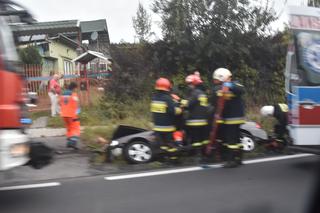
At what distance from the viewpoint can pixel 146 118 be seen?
1346 centimetres

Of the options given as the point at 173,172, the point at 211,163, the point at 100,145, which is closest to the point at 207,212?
the point at 173,172

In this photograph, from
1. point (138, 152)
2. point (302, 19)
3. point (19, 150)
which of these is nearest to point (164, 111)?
point (138, 152)

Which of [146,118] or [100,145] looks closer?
[100,145]

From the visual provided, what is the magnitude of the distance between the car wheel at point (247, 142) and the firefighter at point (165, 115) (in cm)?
170

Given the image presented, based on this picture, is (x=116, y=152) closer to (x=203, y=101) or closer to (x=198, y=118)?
(x=198, y=118)

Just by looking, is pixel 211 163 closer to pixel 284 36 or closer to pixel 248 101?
pixel 248 101

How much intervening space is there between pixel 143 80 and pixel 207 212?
10.2m

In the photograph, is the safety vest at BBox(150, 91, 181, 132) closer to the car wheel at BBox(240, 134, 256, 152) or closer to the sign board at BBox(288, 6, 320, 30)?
the car wheel at BBox(240, 134, 256, 152)

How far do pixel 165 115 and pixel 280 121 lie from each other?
2108 mm

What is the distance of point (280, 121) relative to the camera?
28.4ft

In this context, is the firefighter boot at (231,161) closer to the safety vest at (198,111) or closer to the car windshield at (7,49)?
the safety vest at (198,111)

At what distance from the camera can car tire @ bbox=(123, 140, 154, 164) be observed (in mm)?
8695

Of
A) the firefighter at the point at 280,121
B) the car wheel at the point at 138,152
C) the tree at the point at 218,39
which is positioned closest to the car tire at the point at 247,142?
the firefighter at the point at 280,121

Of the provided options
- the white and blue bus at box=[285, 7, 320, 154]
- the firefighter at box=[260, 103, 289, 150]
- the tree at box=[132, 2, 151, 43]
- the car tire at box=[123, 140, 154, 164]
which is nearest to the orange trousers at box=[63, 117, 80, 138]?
the car tire at box=[123, 140, 154, 164]
